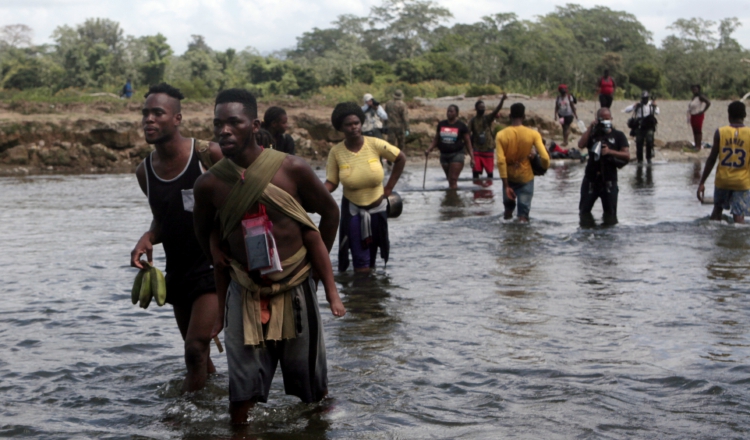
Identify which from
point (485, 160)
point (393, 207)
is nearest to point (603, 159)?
point (393, 207)

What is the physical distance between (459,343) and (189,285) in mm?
2256

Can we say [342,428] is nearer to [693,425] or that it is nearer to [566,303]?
[693,425]

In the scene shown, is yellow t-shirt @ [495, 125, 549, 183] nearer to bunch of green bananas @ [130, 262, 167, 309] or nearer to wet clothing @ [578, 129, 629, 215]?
wet clothing @ [578, 129, 629, 215]

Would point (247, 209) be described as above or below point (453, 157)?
above

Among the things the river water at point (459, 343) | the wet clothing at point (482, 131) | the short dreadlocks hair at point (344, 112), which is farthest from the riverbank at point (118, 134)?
the short dreadlocks hair at point (344, 112)

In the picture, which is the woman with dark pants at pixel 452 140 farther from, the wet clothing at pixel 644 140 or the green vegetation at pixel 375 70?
the green vegetation at pixel 375 70

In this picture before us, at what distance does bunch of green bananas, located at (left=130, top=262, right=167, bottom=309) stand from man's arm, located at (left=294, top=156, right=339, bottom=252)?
990 millimetres

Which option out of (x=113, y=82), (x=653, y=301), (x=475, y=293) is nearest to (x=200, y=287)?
(x=475, y=293)

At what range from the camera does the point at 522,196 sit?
452 inches

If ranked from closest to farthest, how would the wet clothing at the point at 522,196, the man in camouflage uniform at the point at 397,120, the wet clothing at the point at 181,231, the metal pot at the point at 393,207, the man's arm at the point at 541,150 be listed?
the wet clothing at the point at 181,231
the metal pot at the point at 393,207
the man's arm at the point at 541,150
the wet clothing at the point at 522,196
the man in camouflage uniform at the point at 397,120

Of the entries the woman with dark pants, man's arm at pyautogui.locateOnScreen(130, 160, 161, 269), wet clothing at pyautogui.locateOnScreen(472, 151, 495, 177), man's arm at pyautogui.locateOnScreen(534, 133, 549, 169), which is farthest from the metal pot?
wet clothing at pyautogui.locateOnScreen(472, 151, 495, 177)

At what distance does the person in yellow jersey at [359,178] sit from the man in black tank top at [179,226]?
10.0 ft

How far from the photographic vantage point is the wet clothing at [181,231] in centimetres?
502

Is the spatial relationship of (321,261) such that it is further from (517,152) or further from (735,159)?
(735,159)
